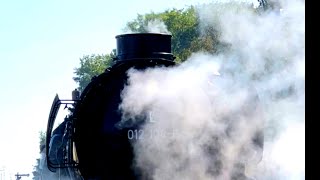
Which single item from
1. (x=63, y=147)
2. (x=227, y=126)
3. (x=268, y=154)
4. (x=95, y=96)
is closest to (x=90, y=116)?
(x=95, y=96)

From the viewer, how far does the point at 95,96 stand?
8.57 m

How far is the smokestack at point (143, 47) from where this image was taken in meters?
8.89

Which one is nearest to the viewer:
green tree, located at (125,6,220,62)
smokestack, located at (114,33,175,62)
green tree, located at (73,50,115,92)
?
smokestack, located at (114,33,175,62)

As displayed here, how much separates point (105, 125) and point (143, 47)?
1.18 meters

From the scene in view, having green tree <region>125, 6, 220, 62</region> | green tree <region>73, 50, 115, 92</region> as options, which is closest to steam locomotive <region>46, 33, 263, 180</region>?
green tree <region>125, 6, 220, 62</region>

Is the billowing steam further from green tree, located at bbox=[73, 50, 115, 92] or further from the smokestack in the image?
green tree, located at bbox=[73, 50, 115, 92]

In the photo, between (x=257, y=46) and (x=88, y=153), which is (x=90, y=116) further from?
(x=257, y=46)

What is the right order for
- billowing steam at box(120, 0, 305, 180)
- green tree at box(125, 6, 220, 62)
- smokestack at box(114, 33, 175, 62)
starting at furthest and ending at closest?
green tree at box(125, 6, 220, 62), smokestack at box(114, 33, 175, 62), billowing steam at box(120, 0, 305, 180)

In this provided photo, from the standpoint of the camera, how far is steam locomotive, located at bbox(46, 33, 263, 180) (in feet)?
27.5

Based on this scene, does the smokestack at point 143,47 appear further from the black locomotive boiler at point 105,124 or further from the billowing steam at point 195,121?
the billowing steam at point 195,121

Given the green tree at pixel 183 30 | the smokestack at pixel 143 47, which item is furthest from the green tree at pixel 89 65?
the smokestack at pixel 143 47

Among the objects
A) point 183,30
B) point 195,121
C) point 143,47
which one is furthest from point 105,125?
point 183,30

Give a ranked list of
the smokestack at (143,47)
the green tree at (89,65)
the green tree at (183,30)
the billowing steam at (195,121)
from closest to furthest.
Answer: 1. the billowing steam at (195,121)
2. the smokestack at (143,47)
3. the green tree at (183,30)
4. the green tree at (89,65)

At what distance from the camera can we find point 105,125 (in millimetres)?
8406
